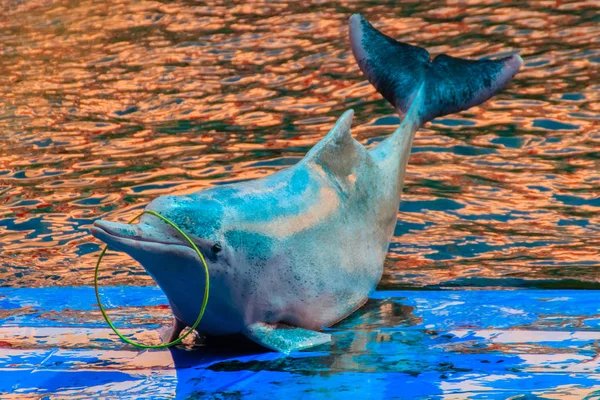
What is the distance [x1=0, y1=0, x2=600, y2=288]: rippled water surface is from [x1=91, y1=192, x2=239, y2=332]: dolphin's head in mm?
2332

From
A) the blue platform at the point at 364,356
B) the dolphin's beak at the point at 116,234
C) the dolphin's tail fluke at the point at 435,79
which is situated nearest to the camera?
the dolphin's beak at the point at 116,234

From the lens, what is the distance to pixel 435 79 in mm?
6691

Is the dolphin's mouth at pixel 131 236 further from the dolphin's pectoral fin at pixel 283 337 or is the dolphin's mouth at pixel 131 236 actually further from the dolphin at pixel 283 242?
the dolphin's pectoral fin at pixel 283 337

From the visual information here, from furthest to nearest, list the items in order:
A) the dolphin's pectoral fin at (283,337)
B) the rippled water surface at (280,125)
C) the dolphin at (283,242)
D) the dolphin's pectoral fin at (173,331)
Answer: the rippled water surface at (280,125) → the dolphin's pectoral fin at (173,331) → the dolphin's pectoral fin at (283,337) → the dolphin at (283,242)

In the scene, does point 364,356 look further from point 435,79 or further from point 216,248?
point 435,79

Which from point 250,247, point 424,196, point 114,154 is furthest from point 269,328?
point 114,154

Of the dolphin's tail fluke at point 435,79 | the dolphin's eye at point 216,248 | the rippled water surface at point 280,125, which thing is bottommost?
the rippled water surface at point 280,125

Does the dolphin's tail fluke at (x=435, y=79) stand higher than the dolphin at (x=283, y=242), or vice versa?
the dolphin's tail fluke at (x=435, y=79)

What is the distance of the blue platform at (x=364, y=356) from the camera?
4156 mm

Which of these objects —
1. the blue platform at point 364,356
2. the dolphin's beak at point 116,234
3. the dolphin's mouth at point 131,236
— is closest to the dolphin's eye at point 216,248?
the dolphin's mouth at point 131,236

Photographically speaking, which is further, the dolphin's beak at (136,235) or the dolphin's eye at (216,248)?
the dolphin's eye at (216,248)

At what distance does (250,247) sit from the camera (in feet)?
15.2

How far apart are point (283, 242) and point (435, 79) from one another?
238cm

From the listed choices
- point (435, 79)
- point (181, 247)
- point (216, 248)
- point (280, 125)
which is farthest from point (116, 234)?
point (280, 125)
